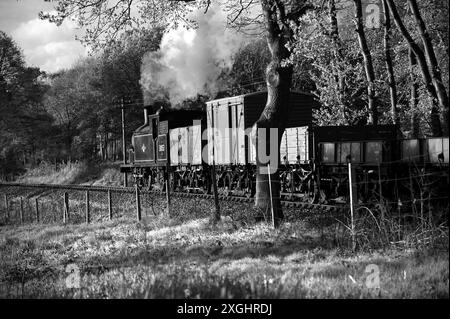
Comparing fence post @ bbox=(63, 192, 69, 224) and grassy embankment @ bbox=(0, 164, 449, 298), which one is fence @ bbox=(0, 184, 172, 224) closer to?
fence post @ bbox=(63, 192, 69, 224)

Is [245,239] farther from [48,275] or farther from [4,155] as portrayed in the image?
[4,155]

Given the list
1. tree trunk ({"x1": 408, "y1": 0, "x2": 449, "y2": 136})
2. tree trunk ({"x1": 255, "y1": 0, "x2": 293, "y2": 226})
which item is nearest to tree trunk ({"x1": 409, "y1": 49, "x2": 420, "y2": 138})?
tree trunk ({"x1": 408, "y1": 0, "x2": 449, "y2": 136})

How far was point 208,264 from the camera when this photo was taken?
Answer: 8.78m

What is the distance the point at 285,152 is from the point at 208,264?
9.57 meters

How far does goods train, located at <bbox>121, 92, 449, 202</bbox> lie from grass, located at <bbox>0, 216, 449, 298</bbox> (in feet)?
6.19

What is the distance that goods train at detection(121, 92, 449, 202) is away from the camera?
45.0ft

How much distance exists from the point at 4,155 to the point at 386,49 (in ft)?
133

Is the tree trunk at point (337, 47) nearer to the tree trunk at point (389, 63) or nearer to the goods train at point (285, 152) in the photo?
the tree trunk at point (389, 63)

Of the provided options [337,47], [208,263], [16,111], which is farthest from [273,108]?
[16,111]

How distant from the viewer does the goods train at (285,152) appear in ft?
45.0

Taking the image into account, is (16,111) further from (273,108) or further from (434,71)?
(434,71)

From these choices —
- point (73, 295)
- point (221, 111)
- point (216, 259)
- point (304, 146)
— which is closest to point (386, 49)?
point (304, 146)

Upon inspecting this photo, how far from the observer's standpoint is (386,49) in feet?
59.8
